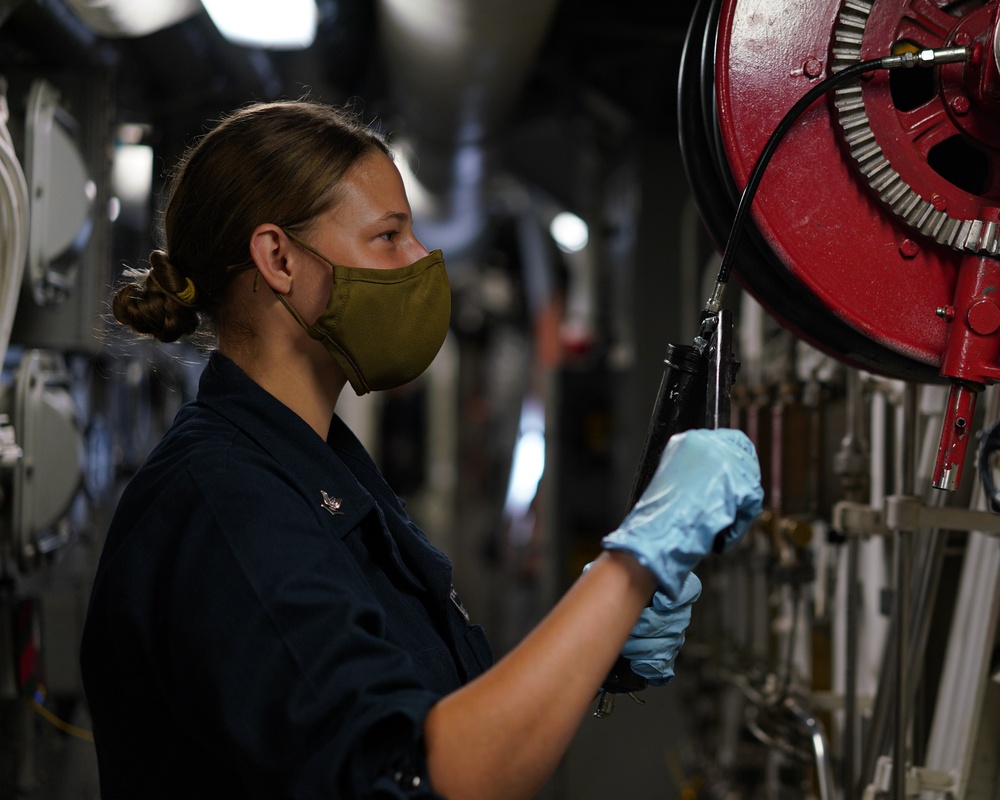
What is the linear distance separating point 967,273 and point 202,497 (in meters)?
0.86

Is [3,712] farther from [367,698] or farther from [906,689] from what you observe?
[906,689]

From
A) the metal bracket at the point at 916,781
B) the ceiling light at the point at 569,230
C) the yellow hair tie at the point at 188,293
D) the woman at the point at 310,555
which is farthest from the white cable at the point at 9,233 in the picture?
the ceiling light at the point at 569,230

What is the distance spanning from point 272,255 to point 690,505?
1.85 feet

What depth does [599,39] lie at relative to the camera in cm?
345

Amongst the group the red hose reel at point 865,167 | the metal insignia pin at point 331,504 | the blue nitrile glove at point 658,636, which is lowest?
the blue nitrile glove at point 658,636

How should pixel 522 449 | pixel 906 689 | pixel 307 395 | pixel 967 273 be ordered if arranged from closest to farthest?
pixel 967 273 → pixel 307 395 → pixel 906 689 → pixel 522 449

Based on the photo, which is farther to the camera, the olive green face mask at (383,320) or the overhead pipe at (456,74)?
the overhead pipe at (456,74)

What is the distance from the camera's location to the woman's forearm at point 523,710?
891 mm

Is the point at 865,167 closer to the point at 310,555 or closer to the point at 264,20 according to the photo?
the point at 310,555

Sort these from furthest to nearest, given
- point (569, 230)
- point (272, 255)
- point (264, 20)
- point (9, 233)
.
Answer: point (569, 230)
point (264, 20)
point (9, 233)
point (272, 255)

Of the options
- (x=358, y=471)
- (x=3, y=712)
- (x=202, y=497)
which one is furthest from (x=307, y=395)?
(x=3, y=712)

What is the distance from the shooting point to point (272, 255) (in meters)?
1.17

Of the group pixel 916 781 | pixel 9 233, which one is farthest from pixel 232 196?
pixel 916 781

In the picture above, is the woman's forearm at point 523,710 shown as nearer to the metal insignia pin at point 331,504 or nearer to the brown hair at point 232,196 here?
the metal insignia pin at point 331,504
